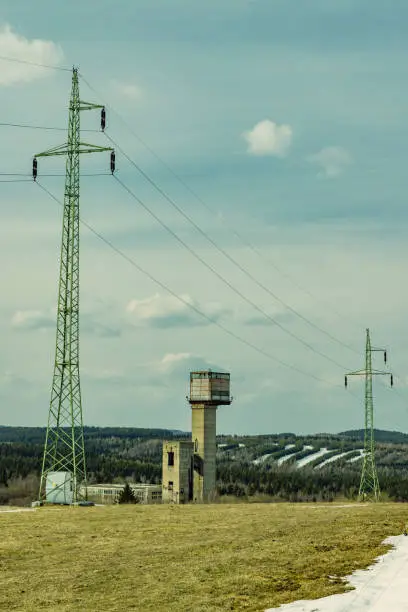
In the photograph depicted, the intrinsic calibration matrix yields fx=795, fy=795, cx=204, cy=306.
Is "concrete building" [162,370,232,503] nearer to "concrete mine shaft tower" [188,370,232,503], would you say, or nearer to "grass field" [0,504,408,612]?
"concrete mine shaft tower" [188,370,232,503]

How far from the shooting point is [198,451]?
151 m

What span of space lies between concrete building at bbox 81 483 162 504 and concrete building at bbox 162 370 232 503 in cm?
663

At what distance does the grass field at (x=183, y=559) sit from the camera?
23.9 meters

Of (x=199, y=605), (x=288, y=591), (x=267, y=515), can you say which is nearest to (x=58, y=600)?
(x=199, y=605)

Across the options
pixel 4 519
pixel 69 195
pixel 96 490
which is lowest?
pixel 96 490

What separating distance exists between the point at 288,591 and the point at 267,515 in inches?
944

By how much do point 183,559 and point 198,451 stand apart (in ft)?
400

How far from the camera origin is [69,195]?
221 feet

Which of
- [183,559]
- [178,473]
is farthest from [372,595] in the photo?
[178,473]

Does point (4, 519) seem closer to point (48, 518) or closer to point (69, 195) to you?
point (48, 518)

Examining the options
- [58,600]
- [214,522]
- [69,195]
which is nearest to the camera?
[58,600]

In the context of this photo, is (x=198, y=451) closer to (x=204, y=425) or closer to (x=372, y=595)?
(x=204, y=425)

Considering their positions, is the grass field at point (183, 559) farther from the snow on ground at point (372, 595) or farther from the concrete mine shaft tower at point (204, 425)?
the concrete mine shaft tower at point (204, 425)

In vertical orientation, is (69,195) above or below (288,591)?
above
